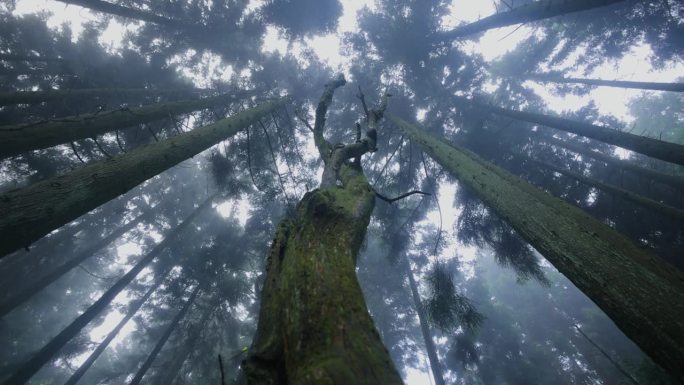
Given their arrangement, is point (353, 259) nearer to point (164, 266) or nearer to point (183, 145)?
point (183, 145)

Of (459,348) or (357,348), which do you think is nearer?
(357,348)

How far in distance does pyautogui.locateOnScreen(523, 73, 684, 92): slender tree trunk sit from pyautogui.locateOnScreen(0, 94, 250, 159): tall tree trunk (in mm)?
13526

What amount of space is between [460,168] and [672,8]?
1105 centimetres

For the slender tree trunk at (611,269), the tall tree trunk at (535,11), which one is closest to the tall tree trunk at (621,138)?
the tall tree trunk at (535,11)

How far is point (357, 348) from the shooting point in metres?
1.23

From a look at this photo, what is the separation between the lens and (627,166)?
9.66m

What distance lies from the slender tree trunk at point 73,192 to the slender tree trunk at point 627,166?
40.2ft

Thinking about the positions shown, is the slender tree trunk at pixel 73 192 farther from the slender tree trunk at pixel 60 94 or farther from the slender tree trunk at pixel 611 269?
the slender tree trunk at pixel 60 94

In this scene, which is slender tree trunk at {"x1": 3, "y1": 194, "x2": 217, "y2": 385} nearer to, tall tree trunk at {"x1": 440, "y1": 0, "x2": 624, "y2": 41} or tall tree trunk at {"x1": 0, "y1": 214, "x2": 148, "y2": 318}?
tall tree trunk at {"x1": 0, "y1": 214, "x2": 148, "y2": 318}

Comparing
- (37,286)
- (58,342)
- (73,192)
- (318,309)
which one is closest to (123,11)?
(73,192)

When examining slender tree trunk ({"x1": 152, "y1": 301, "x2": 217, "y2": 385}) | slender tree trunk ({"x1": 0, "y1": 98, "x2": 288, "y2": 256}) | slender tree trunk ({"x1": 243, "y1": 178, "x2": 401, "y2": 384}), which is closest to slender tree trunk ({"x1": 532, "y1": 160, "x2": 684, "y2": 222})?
slender tree trunk ({"x1": 243, "y1": 178, "x2": 401, "y2": 384})

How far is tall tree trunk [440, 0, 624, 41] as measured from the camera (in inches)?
240

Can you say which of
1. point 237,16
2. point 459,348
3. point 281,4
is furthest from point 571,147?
point 237,16

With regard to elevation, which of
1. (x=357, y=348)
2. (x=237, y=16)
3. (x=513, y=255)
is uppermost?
(x=237, y=16)
